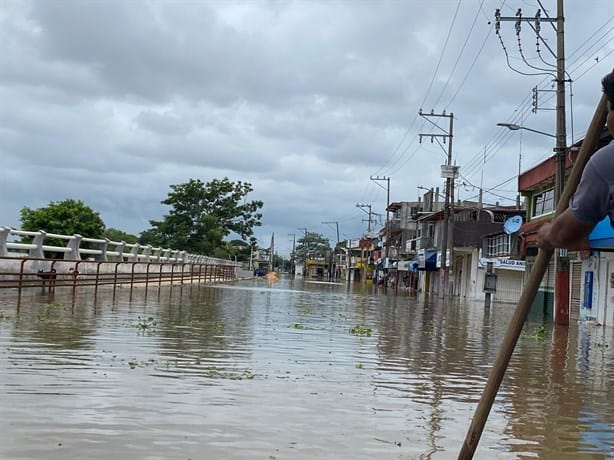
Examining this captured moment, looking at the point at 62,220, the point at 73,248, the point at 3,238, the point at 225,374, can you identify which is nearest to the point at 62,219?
the point at 62,220

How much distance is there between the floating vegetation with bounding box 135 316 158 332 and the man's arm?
9996 mm

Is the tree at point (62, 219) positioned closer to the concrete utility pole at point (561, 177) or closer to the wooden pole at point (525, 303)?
the concrete utility pole at point (561, 177)

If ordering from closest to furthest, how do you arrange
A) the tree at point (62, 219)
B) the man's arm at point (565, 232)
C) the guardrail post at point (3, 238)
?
the man's arm at point (565, 232), the guardrail post at point (3, 238), the tree at point (62, 219)

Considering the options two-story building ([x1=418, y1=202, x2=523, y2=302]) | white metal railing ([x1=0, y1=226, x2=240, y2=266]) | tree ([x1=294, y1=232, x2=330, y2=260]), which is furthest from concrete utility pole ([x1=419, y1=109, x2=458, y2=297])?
tree ([x1=294, y1=232, x2=330, y2=260])

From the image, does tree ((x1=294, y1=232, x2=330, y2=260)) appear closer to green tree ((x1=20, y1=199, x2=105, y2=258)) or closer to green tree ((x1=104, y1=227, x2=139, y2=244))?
green tree ((x1=104, y1=227, x2=139, y2=244))

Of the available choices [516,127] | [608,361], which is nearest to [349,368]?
[608,361]

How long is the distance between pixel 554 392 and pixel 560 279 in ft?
48.1

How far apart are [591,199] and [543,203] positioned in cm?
3488

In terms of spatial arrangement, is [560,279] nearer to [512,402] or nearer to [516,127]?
[516,127]

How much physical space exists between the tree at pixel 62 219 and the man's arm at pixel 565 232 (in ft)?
132

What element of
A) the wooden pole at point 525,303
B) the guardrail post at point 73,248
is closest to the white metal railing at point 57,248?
the guardrail post at point 73,248

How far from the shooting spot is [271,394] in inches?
295

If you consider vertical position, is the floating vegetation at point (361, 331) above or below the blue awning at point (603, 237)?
below

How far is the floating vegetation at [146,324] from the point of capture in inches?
517
